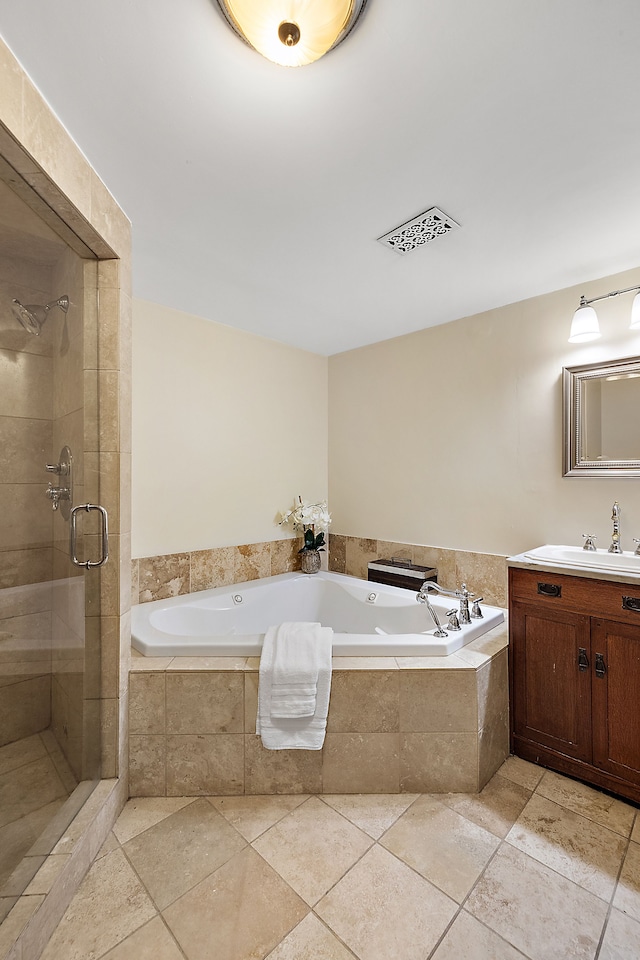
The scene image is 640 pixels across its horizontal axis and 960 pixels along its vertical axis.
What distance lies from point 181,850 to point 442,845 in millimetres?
906

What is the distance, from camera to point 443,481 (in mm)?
2906

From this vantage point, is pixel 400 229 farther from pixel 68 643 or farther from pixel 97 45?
pixel 68 643

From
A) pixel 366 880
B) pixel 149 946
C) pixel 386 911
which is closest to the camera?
pixel 149 946

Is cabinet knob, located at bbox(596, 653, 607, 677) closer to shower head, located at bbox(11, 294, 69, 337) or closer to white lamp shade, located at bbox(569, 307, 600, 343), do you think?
white lamp shade, located at bbox(569, 307, 600, 343)

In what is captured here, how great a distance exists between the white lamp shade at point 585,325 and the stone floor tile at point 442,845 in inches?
86.0

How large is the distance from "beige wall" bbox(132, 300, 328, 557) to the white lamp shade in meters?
1.91

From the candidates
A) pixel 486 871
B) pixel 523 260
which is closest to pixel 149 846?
pixel 486 871

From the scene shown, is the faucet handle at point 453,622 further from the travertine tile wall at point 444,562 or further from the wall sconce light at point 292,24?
the wall sconce light at point 292,24

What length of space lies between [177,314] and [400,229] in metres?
1.48

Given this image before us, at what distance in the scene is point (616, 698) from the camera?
175 cm

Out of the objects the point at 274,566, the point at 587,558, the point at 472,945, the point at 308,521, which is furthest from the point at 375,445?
the point at 472,945

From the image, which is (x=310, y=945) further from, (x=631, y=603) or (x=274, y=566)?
(x=274, y=566)

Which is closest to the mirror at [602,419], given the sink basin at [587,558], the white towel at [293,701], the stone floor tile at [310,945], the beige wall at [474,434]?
the beige wall at [474,434]

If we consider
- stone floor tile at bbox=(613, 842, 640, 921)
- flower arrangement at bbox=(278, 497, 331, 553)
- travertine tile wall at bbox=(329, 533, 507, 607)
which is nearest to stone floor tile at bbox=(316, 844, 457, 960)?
stone floor tile at bbox=(613, 842, 640, 921)
